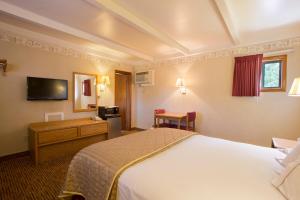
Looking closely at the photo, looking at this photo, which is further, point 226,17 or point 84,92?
point 84,92

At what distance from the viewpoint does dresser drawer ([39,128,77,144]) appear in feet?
9.15

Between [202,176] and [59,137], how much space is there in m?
2.83

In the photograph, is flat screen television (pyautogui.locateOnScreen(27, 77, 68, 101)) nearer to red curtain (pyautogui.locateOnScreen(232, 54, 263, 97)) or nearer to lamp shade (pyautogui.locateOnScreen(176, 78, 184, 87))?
lamp shade (pyautogui.locateOnScreen(176, 78, 184, 87))

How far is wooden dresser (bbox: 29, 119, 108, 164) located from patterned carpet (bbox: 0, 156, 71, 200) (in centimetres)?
20

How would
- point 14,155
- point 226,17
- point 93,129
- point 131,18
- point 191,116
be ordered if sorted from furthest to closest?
point 191,116 → point 93,129 → point 14,155 → point 131,18 → point 226,17

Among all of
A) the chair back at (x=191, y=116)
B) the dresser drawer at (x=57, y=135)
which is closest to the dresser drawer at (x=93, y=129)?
the dresser drawer at (x=57, y=135)

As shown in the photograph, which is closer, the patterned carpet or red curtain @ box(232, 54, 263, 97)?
the patterned carpet

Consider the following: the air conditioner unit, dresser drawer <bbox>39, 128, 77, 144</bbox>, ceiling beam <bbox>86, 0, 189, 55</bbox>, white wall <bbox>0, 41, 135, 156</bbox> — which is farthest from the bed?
the air conditioner unit

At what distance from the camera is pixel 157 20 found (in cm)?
250

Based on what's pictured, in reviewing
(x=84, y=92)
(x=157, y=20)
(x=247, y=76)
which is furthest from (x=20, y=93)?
(x=247, y=76)

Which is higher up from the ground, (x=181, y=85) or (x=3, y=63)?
(x=3, y=63)

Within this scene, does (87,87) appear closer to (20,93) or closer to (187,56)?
(20,93)

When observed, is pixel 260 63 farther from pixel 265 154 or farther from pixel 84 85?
pixel 84 85

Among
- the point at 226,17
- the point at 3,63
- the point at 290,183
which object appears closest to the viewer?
the point at 290,183
